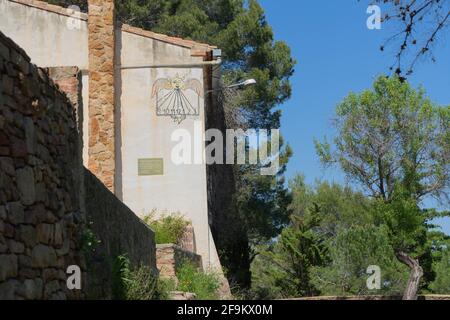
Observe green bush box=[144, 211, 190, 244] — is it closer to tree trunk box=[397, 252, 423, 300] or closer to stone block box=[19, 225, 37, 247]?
tree trunk box=[397, 252, 423, 300]

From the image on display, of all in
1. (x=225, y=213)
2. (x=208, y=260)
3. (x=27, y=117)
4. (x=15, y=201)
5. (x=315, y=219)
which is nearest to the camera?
(x=15, y=201)

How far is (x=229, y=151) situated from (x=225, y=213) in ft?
12.6

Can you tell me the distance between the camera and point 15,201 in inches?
231

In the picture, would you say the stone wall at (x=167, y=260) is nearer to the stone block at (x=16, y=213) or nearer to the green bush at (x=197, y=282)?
the green bush at (x=197, y=282)

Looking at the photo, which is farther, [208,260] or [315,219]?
[315,219]

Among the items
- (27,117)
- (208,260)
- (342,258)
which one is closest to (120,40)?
(208,260)

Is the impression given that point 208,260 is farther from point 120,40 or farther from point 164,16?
point 164,16

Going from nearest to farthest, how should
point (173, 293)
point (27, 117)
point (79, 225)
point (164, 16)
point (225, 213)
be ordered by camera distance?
1. point (27, 117)
2. point (79, 225)
3. point (173, 293)
4. point (225, 213)
5. point (164, 16)

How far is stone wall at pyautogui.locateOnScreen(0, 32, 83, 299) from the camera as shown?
18.8 ft

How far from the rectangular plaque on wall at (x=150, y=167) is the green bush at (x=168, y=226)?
1.04 meters

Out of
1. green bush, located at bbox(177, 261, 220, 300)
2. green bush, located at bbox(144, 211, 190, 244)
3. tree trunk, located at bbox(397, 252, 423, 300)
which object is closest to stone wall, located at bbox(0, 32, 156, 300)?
green bush, located at bbox(177, 261, 220, 300)

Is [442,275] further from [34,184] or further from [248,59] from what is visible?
[34,184]

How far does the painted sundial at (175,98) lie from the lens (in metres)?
19.3

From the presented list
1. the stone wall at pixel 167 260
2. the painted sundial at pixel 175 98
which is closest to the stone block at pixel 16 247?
the stone wall at pixel 167 260
